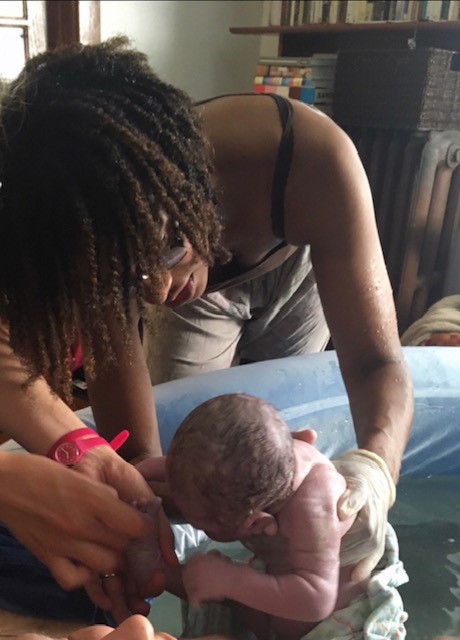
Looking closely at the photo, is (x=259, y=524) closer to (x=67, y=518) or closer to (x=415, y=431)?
(x=67, y=518)

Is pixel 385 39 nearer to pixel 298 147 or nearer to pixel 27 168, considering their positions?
pixel 298 147

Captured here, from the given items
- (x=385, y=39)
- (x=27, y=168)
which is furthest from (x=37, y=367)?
(x=385, y=39)

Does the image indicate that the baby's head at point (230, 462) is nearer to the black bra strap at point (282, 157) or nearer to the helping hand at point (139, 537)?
the helping hand at point (139, 537)

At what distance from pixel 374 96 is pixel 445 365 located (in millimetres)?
1043

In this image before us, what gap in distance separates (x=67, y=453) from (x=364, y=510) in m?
0.37

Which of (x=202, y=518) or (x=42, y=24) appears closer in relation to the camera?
(x=202, y=518)

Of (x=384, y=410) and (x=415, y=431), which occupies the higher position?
(x=384, y=410)

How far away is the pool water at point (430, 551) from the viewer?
1.15 metres

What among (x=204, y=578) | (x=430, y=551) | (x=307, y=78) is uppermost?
(x=307, y=78)

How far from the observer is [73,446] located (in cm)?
88

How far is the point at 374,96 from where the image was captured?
7.41 ft

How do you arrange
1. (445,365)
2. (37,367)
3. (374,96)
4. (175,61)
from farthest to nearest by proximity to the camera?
(175,61)
(374,96)
(445,365)
(37,367)

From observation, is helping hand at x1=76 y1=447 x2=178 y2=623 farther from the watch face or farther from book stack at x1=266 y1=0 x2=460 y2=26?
book stack at x1=266 y1=0 x2=460 y2=26

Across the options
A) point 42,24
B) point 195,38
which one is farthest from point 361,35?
point 42,24
